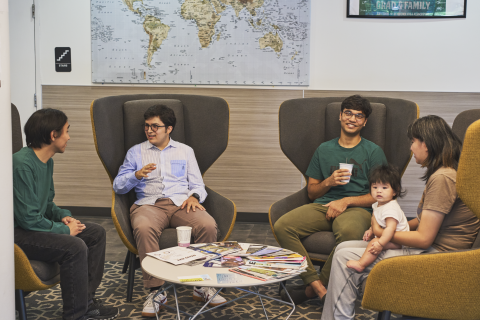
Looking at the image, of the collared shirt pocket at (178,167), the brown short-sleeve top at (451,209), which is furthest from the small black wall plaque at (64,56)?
the brown short-sleeve top at (451,209)

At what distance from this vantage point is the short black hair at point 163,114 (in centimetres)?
286

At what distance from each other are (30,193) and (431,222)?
177cm

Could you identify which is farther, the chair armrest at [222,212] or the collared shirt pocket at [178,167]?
the collared shirt pocket at [178,167]

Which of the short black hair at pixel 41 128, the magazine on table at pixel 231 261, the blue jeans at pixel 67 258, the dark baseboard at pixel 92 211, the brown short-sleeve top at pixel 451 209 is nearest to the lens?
the brown short-sleeve top at pixel 451 209

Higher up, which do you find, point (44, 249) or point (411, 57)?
point (411, 57)

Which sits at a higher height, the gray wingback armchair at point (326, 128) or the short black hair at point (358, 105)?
the short black hair at point (358, 105)

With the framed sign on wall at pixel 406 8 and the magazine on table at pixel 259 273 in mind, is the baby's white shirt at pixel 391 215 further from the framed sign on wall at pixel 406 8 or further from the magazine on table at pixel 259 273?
the framed sign on wall at pixel 406 8

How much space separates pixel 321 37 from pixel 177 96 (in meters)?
1.75

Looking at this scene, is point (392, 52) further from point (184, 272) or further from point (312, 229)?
point (184, 272)

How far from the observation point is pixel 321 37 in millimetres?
4234

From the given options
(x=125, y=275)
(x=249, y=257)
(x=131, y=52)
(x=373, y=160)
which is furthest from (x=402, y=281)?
(x=131, y=52)

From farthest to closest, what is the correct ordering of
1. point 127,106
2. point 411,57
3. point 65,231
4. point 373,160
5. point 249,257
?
point 411,57, point 127,106, point 373,160, point 65,231, point 249,257

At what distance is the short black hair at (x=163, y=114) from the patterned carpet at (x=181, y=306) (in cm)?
104

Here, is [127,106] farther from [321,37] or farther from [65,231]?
[321,37]
